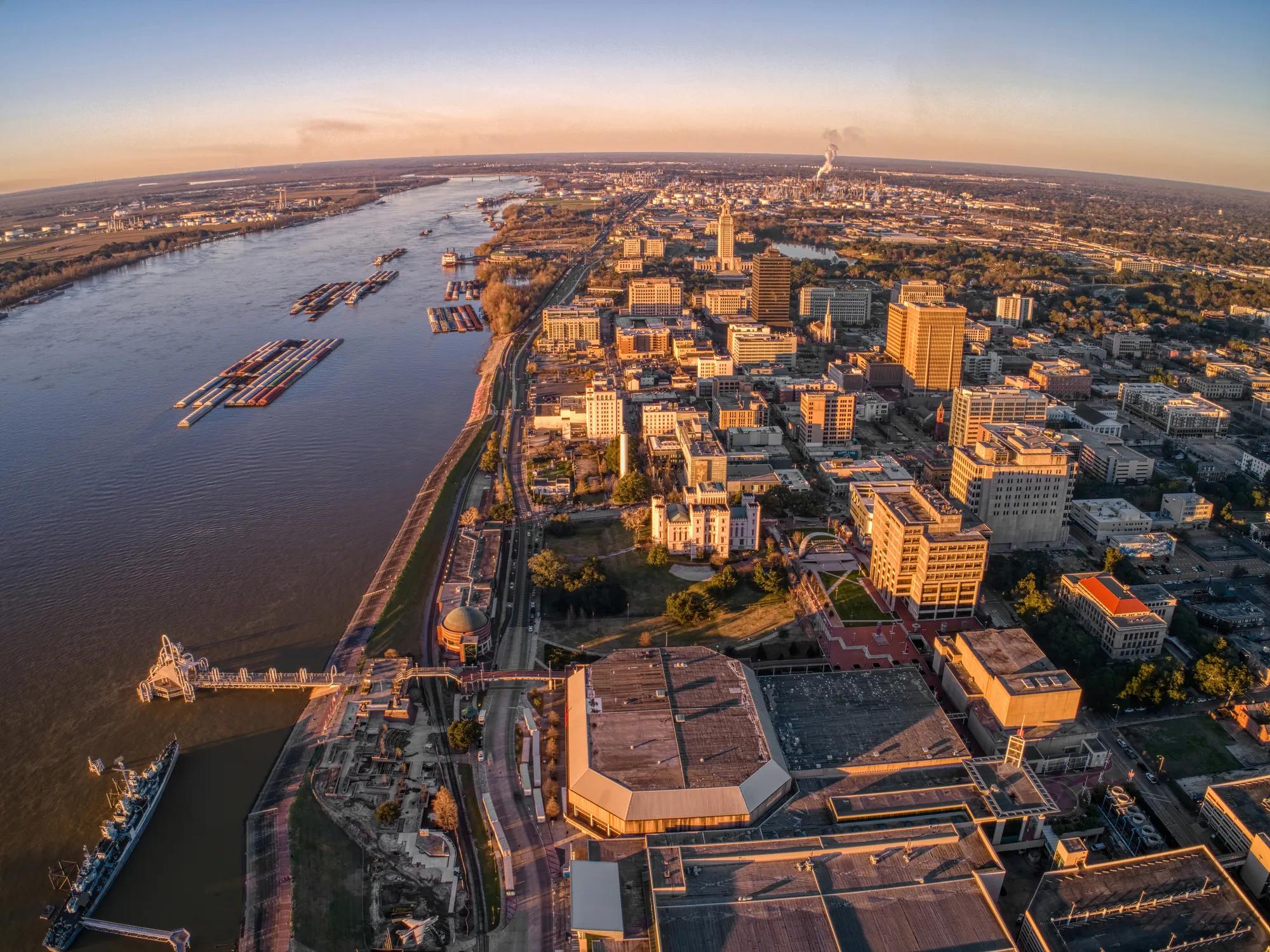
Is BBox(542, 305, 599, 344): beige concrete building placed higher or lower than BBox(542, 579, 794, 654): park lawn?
higher

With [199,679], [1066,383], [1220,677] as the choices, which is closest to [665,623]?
[199,679]

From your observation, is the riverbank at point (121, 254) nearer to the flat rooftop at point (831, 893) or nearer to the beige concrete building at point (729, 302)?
the beige concrete building at point (729, 302)

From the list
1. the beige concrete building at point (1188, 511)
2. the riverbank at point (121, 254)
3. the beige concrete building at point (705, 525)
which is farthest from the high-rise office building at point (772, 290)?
the riverbank at point (121, 254)

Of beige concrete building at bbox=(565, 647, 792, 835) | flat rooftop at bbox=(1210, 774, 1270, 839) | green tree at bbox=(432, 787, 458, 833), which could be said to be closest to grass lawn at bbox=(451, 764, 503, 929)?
green tree at bbox=(432, 787, 458, 833)

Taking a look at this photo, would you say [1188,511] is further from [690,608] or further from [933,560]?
[690,608]

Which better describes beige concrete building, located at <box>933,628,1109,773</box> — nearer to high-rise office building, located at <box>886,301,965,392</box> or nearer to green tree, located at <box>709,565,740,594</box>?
green tree, located at <box>709,565,740,594</box>
